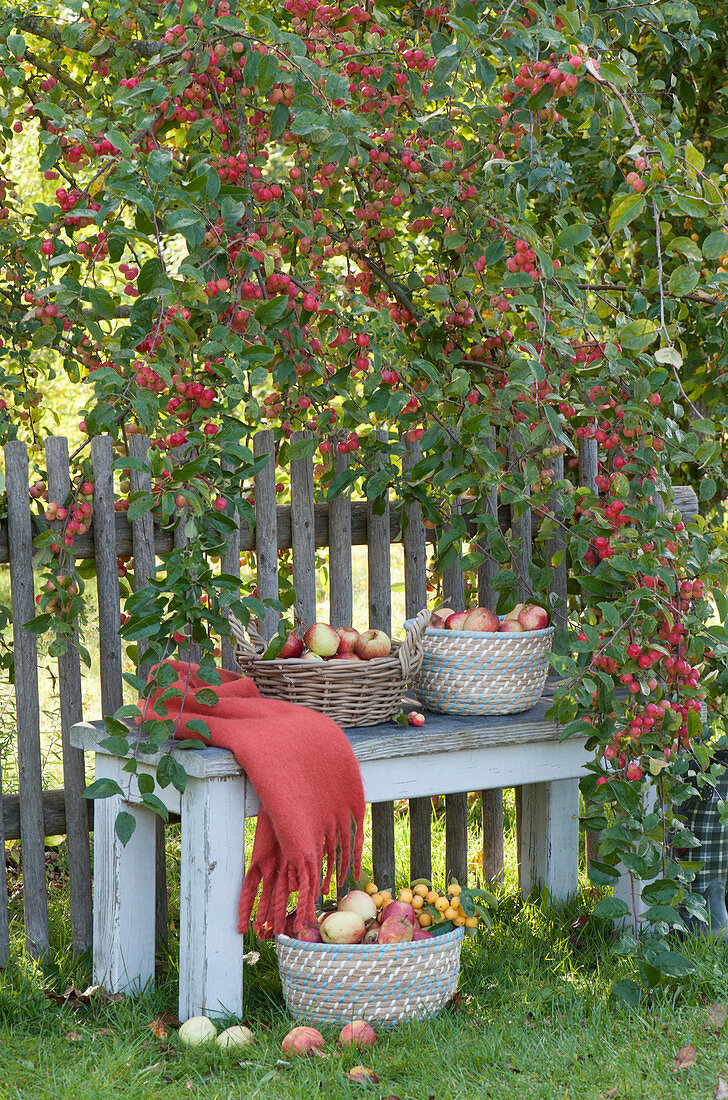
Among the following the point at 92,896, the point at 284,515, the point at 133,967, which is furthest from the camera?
the point at 284,515

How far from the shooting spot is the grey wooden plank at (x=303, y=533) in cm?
325

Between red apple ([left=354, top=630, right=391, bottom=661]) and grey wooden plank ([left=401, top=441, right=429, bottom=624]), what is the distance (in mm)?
688

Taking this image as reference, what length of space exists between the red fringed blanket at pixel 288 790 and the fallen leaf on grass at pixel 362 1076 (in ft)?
1.20

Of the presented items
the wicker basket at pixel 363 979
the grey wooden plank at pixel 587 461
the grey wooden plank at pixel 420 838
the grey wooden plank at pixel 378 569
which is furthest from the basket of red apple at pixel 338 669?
the grey wooden plank at pixel 587 461

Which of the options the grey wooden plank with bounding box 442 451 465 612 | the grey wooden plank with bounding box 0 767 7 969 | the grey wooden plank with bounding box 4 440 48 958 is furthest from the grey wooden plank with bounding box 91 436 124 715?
the grey wooden plank with bounding box 442 451 465 612

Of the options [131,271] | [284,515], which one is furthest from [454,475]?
[131,271]

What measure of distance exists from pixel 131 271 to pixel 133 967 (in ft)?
5.24

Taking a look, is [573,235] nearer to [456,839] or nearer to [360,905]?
[360,905]

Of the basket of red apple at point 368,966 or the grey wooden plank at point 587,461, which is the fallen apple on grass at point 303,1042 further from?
the grey wooden plank at point 587,461

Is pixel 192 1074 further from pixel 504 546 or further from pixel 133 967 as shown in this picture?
pixel 504 546

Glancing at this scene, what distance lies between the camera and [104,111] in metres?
3.49

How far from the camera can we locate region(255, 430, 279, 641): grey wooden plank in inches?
125

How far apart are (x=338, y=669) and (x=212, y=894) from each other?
561 millimetres

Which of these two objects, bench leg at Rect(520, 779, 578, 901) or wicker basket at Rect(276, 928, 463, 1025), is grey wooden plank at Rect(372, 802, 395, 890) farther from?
wicker basket at Rect(276, 928, 463, 1025)
